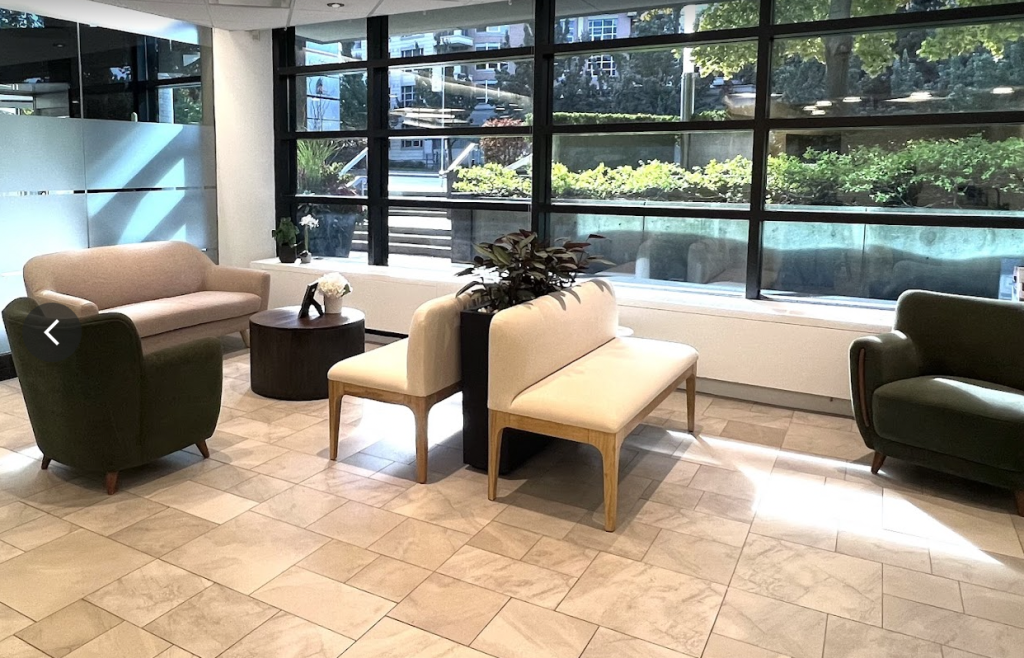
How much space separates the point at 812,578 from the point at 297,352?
11.0ft

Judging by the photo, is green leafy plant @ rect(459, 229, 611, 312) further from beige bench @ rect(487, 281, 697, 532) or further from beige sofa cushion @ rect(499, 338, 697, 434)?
beige sofa cushion @ rect(499, 338, 697, 434)

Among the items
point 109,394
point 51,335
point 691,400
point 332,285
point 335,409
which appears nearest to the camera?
point 51,335

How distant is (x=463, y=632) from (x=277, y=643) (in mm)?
598

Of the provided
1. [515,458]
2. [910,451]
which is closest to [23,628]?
[515,458]

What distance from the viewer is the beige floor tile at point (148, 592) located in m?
2.71

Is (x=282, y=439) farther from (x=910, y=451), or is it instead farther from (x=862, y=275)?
(x=862, y=275)

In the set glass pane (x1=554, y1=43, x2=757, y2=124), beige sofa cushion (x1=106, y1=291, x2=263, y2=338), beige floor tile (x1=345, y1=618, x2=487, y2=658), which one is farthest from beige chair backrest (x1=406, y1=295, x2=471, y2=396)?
glass pane (x1=554, y1=43, x2=757, y2=124)

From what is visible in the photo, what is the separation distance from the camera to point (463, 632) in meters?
2.62

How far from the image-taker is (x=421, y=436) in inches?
151

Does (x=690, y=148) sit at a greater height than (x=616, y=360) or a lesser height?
greater

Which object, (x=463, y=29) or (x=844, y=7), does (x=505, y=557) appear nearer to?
(x=844, y=7)

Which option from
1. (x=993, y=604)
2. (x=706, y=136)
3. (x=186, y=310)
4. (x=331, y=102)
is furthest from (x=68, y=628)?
Result: (x=331, y=102)

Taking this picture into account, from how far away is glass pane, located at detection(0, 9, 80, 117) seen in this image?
Answer: 5.27 meters

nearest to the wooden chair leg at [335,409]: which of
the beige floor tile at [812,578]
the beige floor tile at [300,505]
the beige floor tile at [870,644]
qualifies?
the beige floor tile at [300,505]
